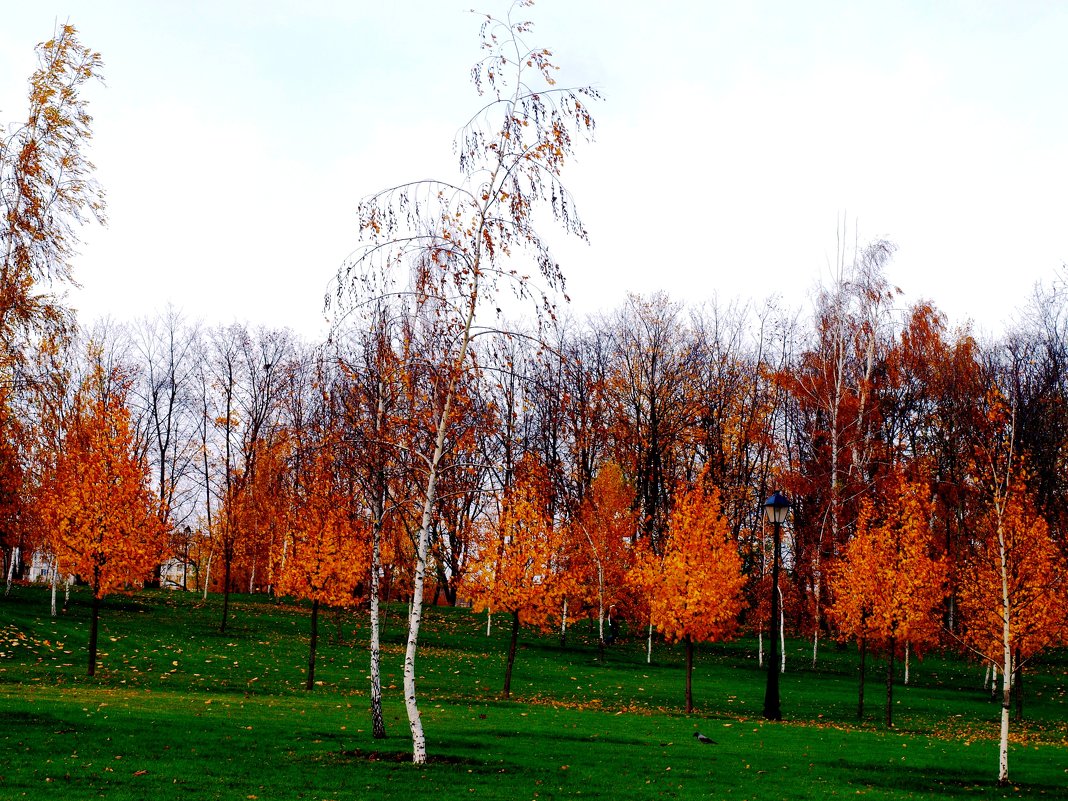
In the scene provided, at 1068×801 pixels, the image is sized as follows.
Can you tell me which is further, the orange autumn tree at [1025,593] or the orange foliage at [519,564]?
the orange foliage at [519,564]

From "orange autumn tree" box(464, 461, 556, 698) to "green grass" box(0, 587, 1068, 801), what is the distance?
9.11ft

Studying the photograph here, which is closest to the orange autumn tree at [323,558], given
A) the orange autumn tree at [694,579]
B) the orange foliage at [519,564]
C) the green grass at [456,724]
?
the green grass at [456,724]

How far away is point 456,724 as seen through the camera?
17750 mm

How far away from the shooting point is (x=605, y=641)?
39625 mm

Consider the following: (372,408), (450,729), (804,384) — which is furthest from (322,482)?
(804,384)

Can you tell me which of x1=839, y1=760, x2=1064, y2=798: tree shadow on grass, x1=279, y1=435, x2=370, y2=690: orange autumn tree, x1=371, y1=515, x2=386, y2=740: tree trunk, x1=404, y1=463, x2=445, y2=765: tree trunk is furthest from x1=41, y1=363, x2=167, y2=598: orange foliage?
x1=839, y1=760, x2=1064, y2=798: tree shadow on grass

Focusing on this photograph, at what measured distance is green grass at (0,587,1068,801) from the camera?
1192 centimetres

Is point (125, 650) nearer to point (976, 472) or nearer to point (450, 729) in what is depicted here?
point (450, 729)

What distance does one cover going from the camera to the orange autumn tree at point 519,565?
25156 mm

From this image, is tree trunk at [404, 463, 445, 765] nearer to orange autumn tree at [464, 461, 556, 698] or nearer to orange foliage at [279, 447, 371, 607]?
orange foliage at [279, 447, 371, 607]

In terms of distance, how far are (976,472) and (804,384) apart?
85.7 feet

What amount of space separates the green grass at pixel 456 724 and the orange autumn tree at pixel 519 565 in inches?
109

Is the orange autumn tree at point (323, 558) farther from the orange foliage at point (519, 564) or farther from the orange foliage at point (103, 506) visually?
the orange foliage at point (103, 506)

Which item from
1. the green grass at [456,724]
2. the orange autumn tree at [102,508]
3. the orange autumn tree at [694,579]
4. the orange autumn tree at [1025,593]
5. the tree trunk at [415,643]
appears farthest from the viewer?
the orange autumn tree at [694,579]
